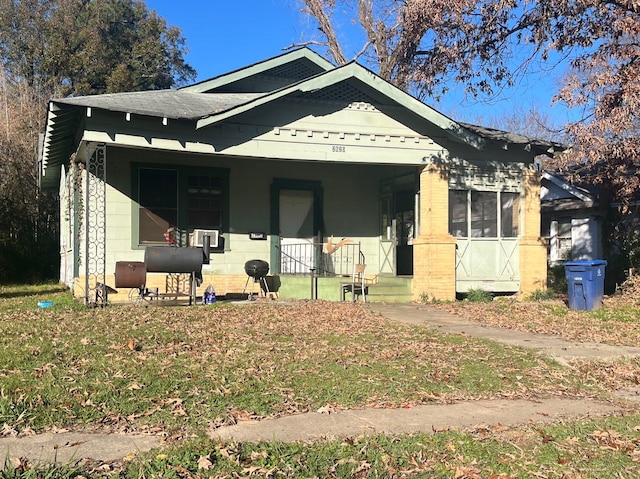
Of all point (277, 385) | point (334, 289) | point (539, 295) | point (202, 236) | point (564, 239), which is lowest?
point (277, 385)

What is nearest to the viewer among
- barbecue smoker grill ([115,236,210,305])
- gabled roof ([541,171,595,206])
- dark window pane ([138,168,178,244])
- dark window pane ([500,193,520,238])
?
barbecue smoker grill ([115,236,210,305])

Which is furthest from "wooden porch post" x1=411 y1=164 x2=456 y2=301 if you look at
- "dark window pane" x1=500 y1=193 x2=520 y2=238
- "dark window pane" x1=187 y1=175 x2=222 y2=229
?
"dark window pane" x1=187 y1=175 x2=222 y2=229

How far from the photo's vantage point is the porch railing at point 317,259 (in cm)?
1546

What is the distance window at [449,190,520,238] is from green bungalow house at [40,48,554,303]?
0.03 meters

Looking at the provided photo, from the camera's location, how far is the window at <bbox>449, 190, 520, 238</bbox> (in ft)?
48.9

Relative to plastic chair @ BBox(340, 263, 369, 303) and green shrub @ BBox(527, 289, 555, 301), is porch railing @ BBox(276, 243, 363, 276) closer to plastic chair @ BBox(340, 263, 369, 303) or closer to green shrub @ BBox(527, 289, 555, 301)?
plastic chair @ BBox(340, 263, 369, 303)

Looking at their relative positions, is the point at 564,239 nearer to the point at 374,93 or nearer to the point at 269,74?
the point at 374,93

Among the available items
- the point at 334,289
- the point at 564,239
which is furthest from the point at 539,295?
the point at 564,239

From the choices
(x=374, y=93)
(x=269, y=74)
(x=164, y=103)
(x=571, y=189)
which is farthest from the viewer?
(x=571, y=189)

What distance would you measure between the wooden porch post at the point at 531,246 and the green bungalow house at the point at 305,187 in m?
0.03

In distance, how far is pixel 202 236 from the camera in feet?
46.8

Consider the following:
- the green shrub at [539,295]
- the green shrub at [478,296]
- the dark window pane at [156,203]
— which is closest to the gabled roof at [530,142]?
the green shrub at [539,295]

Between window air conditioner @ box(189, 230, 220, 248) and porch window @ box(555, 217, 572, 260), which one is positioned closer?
window air conditioner @ box(189, 230, 220, 248)

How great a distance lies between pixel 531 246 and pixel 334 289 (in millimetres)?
5026
